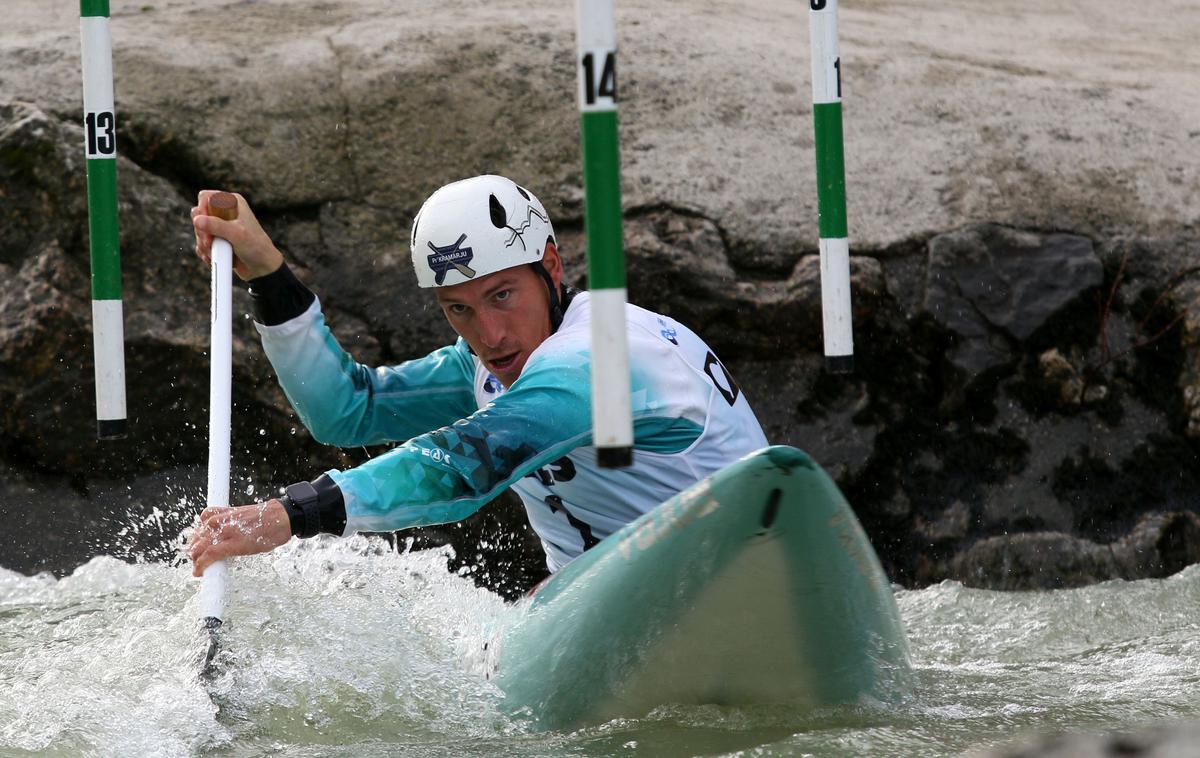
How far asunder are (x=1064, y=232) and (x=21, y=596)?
3854 millimetres

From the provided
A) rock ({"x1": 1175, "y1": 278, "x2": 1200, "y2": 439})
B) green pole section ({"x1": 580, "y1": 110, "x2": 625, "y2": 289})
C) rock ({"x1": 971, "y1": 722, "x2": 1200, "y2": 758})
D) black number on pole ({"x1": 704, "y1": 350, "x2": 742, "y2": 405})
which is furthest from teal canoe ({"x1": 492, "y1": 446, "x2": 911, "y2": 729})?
rock ({"x1": 1175, "y1": 278, "x2": 1200, "y2": 439})

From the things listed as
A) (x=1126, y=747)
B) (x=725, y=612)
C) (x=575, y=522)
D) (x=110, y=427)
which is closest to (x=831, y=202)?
(x=575, y=522)

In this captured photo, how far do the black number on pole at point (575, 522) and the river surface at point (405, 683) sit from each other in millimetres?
276

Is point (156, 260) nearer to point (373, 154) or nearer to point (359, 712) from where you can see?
point (373, 154)

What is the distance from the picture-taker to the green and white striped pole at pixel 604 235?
204 cm

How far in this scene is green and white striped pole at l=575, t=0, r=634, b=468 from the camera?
6.70 ft

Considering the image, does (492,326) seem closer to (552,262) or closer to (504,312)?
(504,312)

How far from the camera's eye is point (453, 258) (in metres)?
3.09

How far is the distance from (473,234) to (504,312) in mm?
191

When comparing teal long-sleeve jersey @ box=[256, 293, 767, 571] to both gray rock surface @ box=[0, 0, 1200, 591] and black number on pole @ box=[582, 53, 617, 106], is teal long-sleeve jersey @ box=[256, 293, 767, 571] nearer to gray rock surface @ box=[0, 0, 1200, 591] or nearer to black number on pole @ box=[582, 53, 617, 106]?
black number on pole @ box=[582, 53, 617, 106]

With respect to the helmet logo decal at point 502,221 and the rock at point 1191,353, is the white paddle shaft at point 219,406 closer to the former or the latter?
the helmet logo decal at point 502,221

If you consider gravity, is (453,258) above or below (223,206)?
below

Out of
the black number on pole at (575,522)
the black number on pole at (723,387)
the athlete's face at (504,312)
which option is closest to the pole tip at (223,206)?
the athlete's face at (504,312)

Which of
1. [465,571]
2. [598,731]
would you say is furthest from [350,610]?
[465,571]
